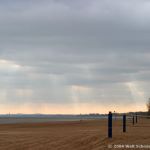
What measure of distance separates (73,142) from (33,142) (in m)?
1.83

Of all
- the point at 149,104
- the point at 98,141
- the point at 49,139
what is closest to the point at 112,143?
the point at 98,141

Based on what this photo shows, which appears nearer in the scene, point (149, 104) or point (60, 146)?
point (60, 146)

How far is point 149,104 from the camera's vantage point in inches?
4983

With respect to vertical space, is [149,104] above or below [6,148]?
above

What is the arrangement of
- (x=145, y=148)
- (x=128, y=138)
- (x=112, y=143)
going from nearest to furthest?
(x=145, y=148)
(x=112, y=143)
(x=128, y=138)

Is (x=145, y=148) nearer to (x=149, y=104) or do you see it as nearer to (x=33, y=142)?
(x=33, y=142)

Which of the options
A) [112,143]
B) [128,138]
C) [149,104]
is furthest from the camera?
[149,104]

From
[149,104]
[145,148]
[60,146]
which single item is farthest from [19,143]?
[149,104]

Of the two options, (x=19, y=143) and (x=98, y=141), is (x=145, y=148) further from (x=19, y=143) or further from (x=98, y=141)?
(x=19, y=143)

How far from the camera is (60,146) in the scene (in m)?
21.3

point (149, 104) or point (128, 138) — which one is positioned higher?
point (149, 104)

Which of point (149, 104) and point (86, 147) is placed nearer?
point (86, 147)

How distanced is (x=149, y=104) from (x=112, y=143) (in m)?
106

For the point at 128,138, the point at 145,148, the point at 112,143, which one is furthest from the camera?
the point at 128,138
